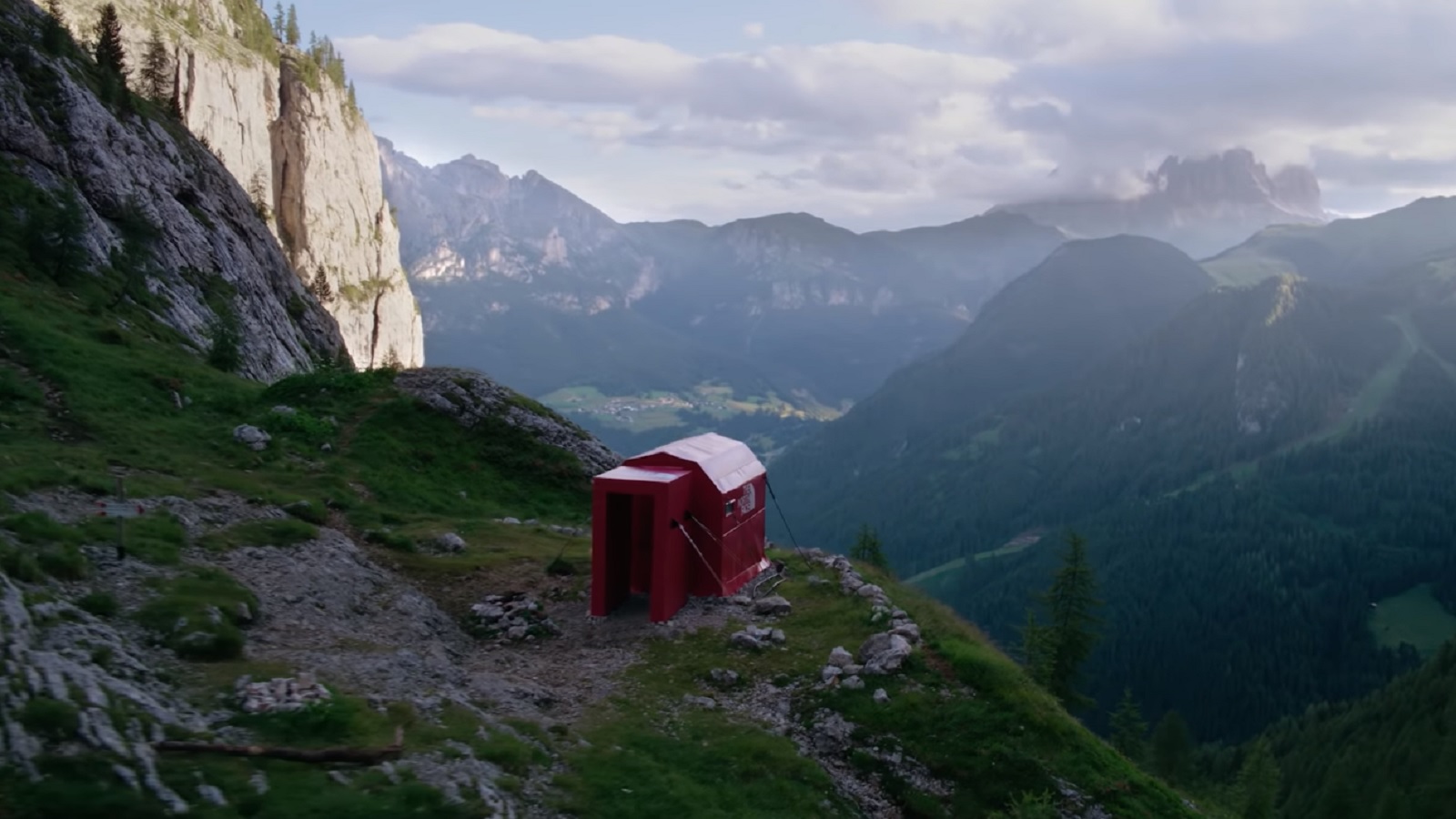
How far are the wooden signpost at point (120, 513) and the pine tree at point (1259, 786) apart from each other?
57.4 meters

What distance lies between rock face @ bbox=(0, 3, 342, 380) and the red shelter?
33706mm

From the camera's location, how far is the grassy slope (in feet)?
53.0

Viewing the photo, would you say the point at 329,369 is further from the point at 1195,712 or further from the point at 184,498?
the point at 1195,712

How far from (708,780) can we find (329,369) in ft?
119

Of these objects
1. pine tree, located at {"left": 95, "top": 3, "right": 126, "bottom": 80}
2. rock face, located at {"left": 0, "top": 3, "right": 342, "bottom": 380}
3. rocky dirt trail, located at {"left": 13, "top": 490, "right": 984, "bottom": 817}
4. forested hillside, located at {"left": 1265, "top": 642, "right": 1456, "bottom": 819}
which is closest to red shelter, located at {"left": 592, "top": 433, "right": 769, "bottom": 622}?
rocky dirt trail, located at {"left": 13, "top": 490, "right": 984, "bottom": 817}

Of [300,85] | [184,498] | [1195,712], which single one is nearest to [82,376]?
[184,498]

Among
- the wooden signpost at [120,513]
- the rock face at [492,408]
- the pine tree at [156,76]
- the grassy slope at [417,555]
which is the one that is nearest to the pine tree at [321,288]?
the pine tree at [156,76]

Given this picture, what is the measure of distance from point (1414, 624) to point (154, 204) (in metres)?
228

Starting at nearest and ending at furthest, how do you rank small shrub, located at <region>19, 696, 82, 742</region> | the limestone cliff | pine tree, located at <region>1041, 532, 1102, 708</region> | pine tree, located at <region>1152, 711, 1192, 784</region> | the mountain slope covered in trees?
small shrub, located at <region>19, 696, 82, 742</region>, the mountain slope covered in trees, pine tree, located at <region>1041, 532, 1102, 708</region>, pine tree, located at <region>1152, 711, 1192, 784</region>, the limestone cliff

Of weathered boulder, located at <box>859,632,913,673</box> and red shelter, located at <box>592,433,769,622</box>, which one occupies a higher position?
red shelter, located at <box>592,433,769,622</box>

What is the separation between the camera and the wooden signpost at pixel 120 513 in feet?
66.7

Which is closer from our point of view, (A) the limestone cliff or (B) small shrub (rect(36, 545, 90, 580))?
(B) small shrub (rect(36, 545, 90, 580))

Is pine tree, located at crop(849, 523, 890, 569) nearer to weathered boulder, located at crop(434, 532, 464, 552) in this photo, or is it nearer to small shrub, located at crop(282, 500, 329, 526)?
weathered boulder, located at crop(434, 532, 464, 552)

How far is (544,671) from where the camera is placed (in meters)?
23.2
